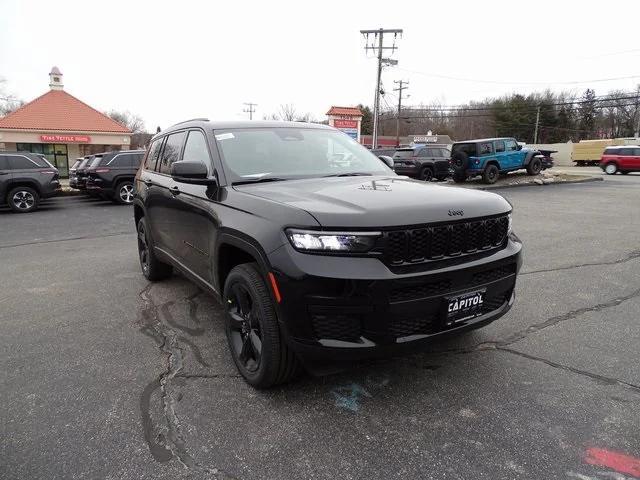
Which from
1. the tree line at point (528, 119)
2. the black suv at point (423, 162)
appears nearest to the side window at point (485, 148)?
the black suv at point (423, 162)

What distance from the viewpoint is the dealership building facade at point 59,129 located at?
105 ft

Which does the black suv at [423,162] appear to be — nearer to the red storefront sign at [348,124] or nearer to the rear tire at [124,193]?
the red storefront sign at [348,124]

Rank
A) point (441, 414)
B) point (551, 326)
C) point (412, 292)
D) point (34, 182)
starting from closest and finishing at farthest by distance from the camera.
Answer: point (412, 292), point (441, 414), point (551, 326), point (34, 182)

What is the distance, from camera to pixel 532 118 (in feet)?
244

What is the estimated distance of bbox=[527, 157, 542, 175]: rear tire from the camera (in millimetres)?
21833

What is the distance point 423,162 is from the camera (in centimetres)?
2130

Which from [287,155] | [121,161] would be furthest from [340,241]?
[121,161]

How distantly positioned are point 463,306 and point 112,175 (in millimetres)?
14752

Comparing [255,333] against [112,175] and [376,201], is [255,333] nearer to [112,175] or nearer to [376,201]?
[376,201]

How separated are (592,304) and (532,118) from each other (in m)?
79.3

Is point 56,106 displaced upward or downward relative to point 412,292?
upward

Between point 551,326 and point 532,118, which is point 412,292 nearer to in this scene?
point 551,326

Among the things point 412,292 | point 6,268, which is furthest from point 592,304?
point 6,268

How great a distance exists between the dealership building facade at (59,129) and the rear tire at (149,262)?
32.1m
